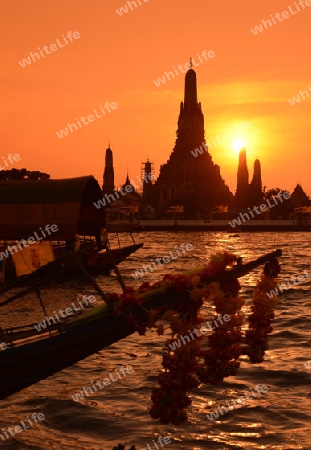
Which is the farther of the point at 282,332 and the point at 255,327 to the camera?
the point at 282,332

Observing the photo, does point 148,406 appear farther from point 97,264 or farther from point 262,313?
point 97,264

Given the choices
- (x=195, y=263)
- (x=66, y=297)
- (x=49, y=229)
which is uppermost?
(x=49, y=229)

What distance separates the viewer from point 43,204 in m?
12.6

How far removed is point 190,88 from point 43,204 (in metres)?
138

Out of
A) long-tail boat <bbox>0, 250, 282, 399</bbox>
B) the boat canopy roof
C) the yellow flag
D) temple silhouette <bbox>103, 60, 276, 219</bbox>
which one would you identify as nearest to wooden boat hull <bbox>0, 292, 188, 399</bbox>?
A: long-tail boat <bbox>0, 250, 282, 399</bbox>

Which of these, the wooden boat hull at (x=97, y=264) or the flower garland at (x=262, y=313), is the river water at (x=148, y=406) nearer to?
the flower garland at (x=262, y=313)

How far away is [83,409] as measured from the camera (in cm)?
1109

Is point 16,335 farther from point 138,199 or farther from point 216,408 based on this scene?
point 138,199

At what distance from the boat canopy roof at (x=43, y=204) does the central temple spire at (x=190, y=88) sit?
5370 inches

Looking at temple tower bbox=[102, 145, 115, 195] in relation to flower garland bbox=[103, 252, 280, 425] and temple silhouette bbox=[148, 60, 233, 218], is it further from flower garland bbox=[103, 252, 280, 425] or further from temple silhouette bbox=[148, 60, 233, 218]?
flower garland bbox=[103, 252, 280, 425]

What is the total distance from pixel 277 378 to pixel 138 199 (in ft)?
426

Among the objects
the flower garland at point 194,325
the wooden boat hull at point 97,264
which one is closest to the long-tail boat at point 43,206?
the flower garland at point 194,325

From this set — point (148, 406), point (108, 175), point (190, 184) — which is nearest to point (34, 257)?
point (148, 406)

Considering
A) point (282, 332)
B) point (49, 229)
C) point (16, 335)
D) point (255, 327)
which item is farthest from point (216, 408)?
point (282, 332)
